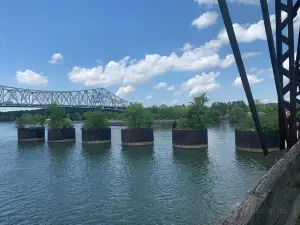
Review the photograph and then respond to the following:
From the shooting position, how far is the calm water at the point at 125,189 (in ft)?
41.2

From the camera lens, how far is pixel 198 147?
3531 cm

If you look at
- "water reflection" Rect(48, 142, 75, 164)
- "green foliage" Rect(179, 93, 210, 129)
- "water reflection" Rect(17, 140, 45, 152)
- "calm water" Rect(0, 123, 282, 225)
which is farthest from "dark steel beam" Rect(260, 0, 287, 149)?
"water reflection" Rect(17, 140, 45, 152)

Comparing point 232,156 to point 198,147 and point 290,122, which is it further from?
point 290,122

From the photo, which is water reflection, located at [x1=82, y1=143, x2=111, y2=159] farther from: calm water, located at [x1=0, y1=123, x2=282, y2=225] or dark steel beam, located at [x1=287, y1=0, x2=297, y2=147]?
dark steel beam, located at [x1=287, y1=0, x2=297, y2=147]

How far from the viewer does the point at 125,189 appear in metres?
16.6

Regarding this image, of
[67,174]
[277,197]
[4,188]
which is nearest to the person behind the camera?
[277,197]

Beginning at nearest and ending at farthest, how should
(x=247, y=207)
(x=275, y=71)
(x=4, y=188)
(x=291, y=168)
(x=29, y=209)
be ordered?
1. (x=247, y=207)
2. (x=291, y=168)
3. (x=275, y=71)
4. (x=29, y=209)
5. (x=4, y=188)

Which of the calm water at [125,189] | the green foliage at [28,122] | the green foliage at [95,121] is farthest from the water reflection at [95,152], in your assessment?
the green foliage at [28,122]

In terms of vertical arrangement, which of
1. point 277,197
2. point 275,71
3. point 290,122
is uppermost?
point 275,71

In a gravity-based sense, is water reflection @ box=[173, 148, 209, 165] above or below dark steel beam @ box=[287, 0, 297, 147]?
below

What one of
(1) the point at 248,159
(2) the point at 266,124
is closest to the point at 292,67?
(1) the point at 248,159

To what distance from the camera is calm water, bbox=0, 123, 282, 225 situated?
12562 mm

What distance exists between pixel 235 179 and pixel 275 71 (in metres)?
14.7

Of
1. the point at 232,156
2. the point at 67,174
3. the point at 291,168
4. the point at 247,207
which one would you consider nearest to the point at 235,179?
the point at 232,156
